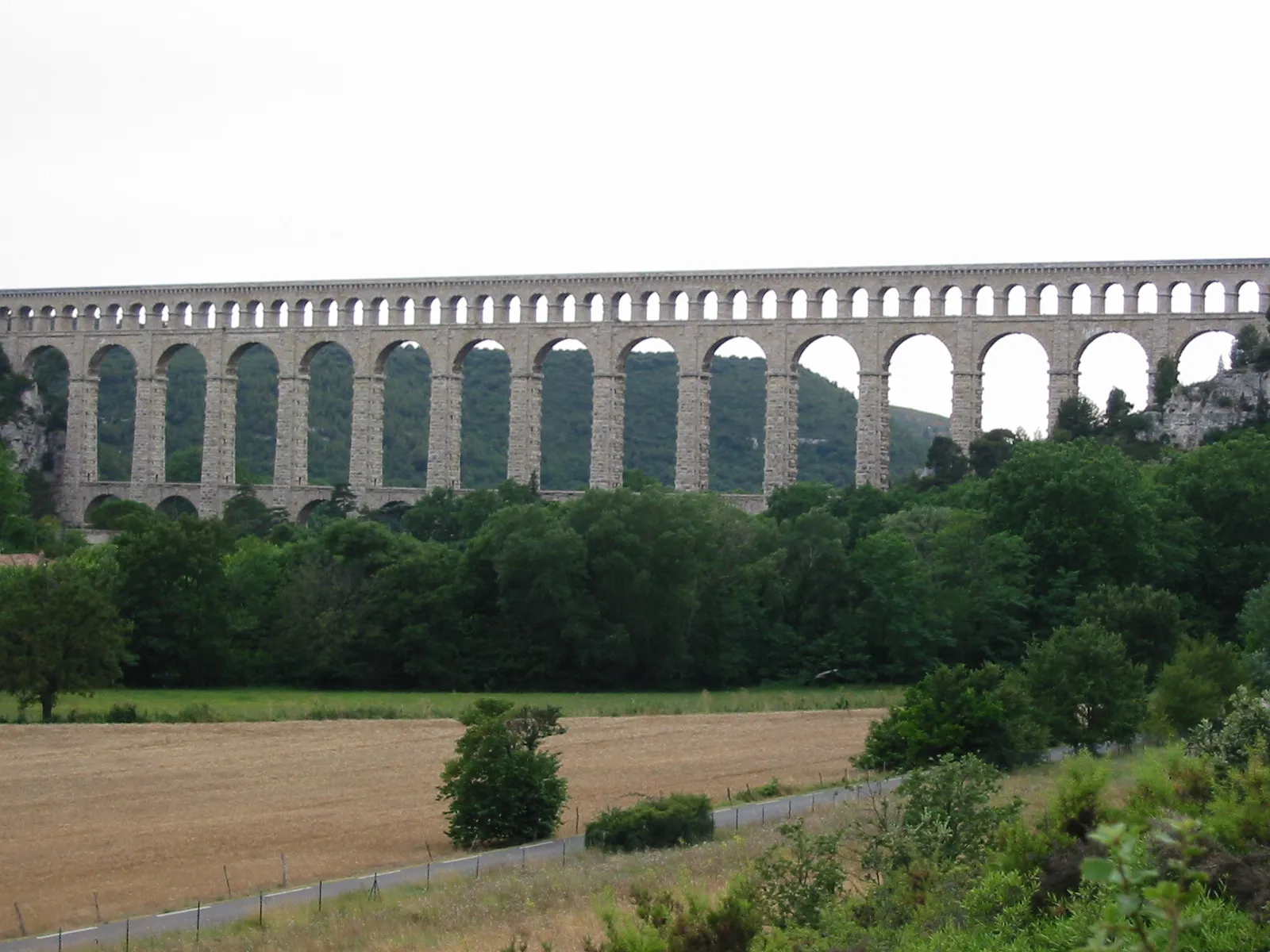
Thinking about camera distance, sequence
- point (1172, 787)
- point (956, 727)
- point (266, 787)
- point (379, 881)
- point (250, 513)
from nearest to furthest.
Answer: point (1172, 787), point (379, 881), point (956, 727), point (266, 787), point (250, 513)

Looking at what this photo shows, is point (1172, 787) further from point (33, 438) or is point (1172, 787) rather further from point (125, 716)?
point (33, 438)

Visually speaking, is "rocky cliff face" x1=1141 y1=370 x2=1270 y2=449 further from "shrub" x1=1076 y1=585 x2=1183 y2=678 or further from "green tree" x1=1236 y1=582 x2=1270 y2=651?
"shrub" x1=1076 y1=585 x2=1183 y2=678

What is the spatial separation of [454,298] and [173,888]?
5536cm

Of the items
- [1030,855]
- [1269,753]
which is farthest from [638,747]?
[1030,855]

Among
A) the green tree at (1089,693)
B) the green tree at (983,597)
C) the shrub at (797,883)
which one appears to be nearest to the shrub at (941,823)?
the shrub at (797,883)

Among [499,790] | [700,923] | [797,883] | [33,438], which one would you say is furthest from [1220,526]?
[33,438]

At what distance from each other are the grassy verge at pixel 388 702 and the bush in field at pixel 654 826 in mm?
18415

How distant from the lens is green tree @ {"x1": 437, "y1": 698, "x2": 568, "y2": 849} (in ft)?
86.0

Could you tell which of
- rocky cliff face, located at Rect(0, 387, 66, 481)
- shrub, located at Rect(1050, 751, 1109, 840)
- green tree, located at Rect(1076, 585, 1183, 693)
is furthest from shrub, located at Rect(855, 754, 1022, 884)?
rocky cliff face, located at Rect(0, 387, 66, 481)

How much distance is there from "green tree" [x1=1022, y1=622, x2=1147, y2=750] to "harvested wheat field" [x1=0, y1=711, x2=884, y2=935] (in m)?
4.25

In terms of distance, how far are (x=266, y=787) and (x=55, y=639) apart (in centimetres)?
1434

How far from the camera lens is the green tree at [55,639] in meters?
43.1

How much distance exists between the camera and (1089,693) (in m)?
32.7

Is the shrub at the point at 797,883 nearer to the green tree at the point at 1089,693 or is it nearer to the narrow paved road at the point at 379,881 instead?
the narrow paved road at the point at 379,881
